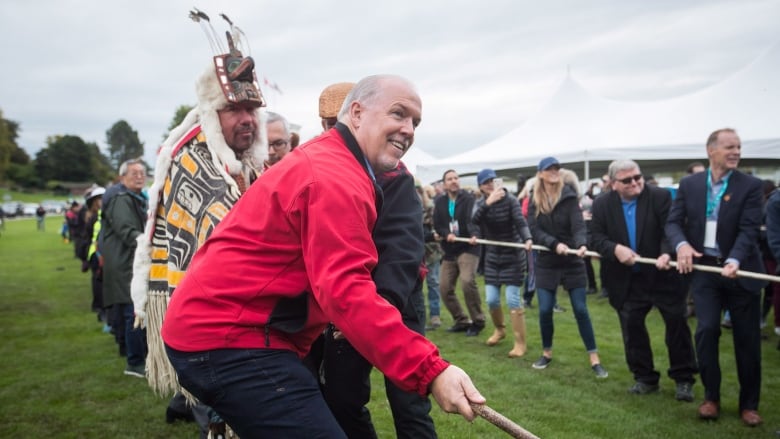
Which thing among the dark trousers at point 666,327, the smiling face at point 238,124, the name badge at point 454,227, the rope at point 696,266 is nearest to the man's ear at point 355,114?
the smiling face at point 238,124

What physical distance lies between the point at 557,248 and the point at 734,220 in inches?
72.2

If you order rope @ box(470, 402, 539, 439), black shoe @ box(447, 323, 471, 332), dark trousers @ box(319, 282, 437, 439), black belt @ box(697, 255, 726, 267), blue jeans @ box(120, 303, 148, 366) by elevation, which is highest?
rope @ box(470, 402, 539, 439)

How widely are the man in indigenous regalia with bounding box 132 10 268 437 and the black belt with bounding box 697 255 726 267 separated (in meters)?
3.72

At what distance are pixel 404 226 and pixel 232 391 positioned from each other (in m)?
1.04

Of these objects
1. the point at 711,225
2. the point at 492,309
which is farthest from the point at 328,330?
the point at 492,309

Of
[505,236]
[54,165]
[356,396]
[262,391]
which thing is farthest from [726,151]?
[54,165]

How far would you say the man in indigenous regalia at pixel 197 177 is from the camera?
9.89 feet

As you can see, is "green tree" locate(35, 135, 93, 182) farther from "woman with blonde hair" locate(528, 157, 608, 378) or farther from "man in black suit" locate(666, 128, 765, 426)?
"man in black suit" locate(666, 128, 765, 426)

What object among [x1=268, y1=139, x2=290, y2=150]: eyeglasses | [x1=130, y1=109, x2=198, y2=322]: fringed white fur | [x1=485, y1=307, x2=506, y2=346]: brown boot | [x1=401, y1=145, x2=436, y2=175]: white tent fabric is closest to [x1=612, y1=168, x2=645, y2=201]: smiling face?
[x1=485, y1=307, x2=506, y2=346]: brown boot

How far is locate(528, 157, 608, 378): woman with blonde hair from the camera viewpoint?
247 inches

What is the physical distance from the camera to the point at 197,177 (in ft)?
10.1

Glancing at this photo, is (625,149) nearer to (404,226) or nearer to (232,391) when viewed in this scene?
(404,226)

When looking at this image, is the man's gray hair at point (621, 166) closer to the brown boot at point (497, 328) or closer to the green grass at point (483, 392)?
the green grass at point (483, 392)

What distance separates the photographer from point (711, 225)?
4.83 metres
